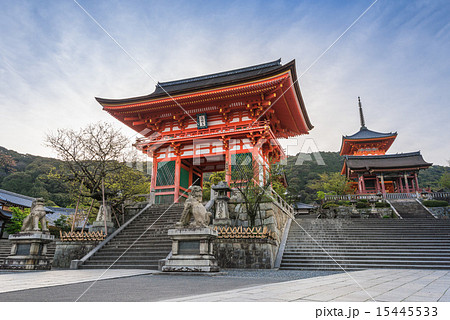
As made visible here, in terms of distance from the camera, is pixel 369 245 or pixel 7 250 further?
pixel 7 250

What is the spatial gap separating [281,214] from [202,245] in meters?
8.03

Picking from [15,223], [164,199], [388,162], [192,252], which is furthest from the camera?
[388,162]

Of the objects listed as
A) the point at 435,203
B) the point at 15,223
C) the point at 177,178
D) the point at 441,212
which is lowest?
the point at 15,223

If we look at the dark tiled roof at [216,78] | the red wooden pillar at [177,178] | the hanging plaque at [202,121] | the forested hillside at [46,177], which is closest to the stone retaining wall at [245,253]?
the red wooden pillar at [177,178]

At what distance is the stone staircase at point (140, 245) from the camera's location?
998 centimetres

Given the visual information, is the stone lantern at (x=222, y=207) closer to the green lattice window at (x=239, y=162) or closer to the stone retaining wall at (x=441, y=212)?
the green lattice window at (x=239, y=162)

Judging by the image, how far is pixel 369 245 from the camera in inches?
451

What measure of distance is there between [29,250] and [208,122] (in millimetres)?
11917

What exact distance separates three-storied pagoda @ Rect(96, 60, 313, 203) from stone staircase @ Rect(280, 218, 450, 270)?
14.9ft

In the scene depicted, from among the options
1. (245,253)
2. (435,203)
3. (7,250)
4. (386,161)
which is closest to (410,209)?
(435,203)

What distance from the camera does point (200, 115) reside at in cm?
1811

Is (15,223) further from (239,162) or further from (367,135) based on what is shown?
(367,135)

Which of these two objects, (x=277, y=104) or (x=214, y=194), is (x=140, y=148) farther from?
(x=277, y=104)

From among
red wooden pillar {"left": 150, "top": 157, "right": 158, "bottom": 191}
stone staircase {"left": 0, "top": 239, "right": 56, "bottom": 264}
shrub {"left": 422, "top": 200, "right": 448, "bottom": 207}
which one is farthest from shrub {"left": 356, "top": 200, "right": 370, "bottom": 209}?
stone staircase {"left": 0, "top": 239, "right": 56, "bottom": 264}
